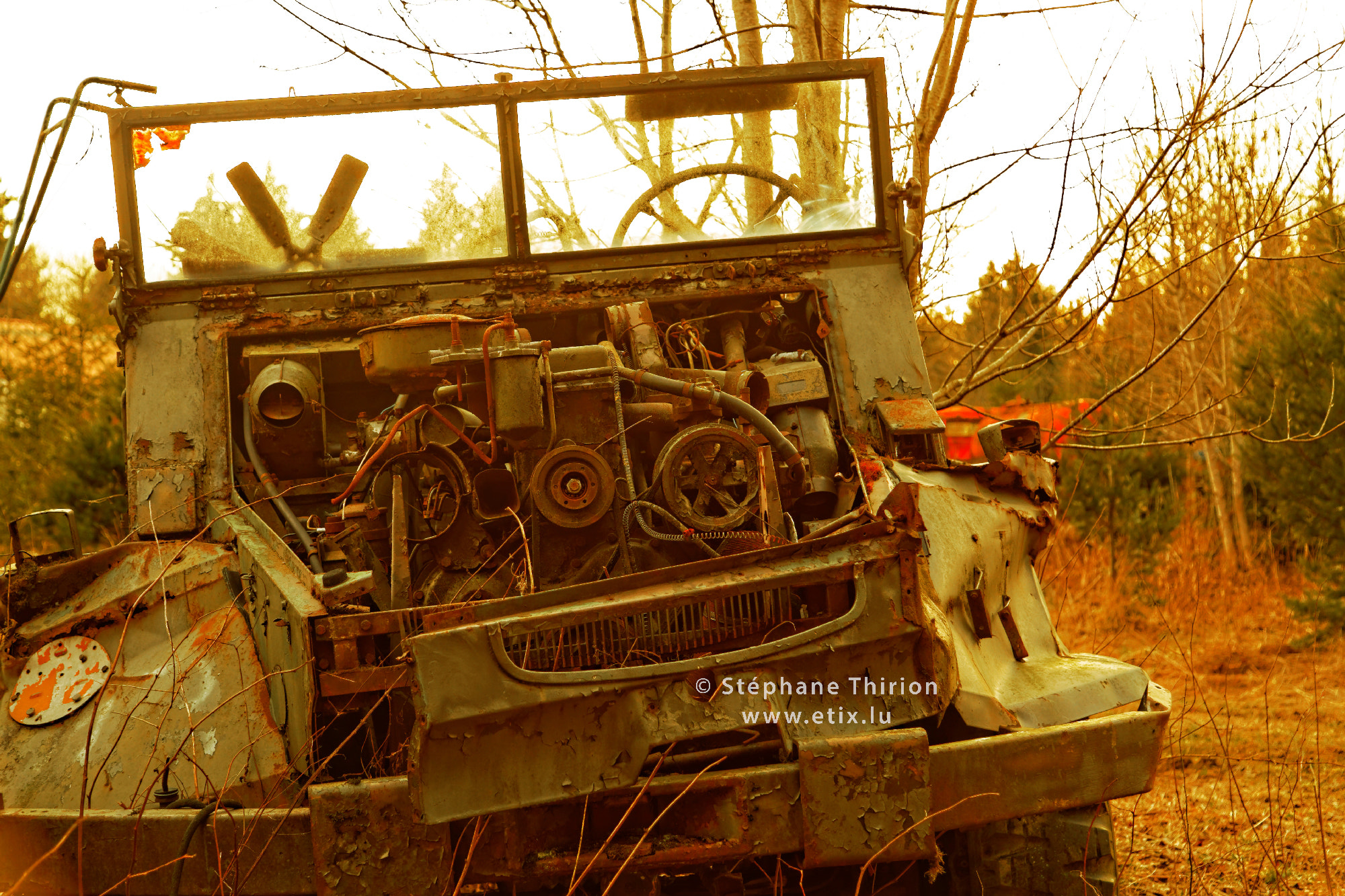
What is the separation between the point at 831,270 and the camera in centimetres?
451

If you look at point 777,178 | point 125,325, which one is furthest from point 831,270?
point 125,325

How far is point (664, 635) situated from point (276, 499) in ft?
5.30

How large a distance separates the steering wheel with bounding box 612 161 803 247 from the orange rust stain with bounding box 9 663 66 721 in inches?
91.6

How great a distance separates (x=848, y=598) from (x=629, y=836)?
2.46 ft

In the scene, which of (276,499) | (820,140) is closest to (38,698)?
(276,499)

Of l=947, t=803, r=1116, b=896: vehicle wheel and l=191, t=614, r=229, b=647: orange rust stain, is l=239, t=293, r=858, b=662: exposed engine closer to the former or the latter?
l=191, t=614, r=229, b=647: orange rust stain

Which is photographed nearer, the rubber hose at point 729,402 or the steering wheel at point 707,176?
the rubber hose at point 729,402

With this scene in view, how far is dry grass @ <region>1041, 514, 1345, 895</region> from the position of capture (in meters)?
4.18

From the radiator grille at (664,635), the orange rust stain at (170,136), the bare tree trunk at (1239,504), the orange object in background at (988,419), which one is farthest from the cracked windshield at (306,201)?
the bare tree trunk at (1239,504)

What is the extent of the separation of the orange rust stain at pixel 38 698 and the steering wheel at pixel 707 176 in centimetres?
233

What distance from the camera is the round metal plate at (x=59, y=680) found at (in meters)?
3.45

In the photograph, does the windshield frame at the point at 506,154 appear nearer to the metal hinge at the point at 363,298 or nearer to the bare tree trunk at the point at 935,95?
the metal hinge at the point at 363,298

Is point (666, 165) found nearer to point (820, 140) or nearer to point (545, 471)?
point (820, 140)

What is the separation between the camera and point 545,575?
345cm
